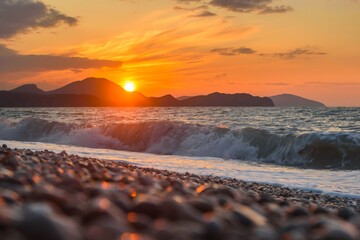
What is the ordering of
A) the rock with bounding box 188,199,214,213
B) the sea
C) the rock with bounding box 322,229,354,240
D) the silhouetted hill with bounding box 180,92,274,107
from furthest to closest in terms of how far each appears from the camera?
the silhouetted hill with bounding box 180,92,274,107
the sea
the rock with bounding box 188,199,214,213
the rock with bounding box 322,229,354,240

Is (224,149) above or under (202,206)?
under

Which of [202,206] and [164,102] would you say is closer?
[202,206]

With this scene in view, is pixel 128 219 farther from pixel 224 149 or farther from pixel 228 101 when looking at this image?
pixel 228 101

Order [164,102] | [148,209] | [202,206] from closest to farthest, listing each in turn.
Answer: [148,209] < [202,206] < [164,102]

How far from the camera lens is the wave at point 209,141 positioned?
13344mm

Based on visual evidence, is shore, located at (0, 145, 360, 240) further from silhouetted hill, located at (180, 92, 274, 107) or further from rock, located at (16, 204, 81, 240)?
silhouetted hill, located at (180, 92, 274, 107)

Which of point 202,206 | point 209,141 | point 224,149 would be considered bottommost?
point 224,149

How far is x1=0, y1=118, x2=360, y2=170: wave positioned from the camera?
1334cm

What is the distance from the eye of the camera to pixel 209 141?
54.0ft

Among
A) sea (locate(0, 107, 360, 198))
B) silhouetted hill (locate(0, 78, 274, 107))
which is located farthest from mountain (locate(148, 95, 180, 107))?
sea (locate(0, 107, 360, 198))

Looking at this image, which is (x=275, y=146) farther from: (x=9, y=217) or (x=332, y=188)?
(x=9, y=217)

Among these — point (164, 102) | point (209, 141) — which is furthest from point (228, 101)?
point (209, 141)

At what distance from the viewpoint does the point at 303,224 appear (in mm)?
2500

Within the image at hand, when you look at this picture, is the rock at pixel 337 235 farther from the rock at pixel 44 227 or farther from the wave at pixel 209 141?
the wave at pixel 209 141
